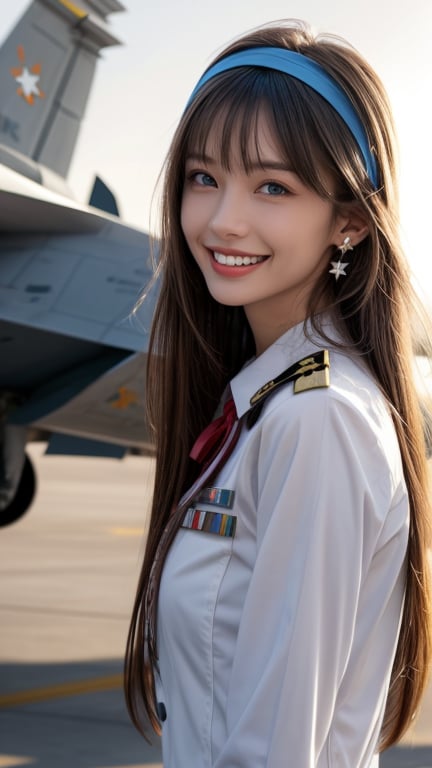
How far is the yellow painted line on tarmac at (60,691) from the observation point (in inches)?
236

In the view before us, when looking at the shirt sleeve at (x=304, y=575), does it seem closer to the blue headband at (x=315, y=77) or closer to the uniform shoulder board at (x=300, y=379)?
the uniform shoulder board at (x=300, y=379)

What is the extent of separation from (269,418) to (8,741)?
433cm

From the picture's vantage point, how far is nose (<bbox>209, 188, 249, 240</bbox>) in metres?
1.50

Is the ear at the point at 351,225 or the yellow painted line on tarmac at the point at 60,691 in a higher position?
the ear at the point at 351,225

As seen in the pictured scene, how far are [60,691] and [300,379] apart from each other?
523cm

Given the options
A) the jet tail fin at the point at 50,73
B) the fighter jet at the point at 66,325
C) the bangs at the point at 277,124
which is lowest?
the bangs at the point at 277,124

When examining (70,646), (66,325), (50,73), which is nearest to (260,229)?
(70,646)

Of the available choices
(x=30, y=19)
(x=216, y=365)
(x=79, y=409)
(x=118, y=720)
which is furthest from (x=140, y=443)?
(x=216, y=365)

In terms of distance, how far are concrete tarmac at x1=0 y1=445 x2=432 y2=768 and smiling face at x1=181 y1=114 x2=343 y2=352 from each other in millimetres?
1082

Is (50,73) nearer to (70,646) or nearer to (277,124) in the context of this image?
(70,646)

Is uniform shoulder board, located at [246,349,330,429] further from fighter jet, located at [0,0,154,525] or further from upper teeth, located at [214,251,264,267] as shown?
fighter jet, located at [0,0,154,525]

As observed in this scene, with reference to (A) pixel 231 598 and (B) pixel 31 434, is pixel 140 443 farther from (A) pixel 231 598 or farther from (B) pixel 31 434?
(A) pixel 231 598

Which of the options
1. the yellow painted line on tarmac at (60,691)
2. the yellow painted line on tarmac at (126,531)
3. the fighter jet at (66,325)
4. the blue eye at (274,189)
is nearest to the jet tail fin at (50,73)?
the fighter jet at (66,325)

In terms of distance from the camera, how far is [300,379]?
1.39 m
